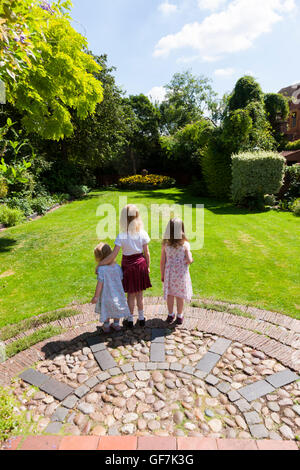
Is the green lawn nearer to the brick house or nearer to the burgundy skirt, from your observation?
the burgundy skirt

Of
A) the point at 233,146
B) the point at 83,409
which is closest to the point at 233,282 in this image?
the point at 83,409

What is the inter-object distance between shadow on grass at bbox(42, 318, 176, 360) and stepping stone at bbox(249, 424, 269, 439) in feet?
5.56

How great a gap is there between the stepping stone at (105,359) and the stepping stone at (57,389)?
478 millimetres

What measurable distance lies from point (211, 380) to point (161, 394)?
1.99ft

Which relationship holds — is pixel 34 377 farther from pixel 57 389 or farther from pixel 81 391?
pixel 81 391

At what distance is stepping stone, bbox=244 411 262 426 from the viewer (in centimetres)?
263

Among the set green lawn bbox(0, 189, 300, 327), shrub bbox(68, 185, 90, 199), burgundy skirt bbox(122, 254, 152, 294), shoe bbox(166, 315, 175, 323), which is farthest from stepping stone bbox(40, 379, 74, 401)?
shrub bbox(68, 185, 90, 199)

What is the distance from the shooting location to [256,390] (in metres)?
3.02

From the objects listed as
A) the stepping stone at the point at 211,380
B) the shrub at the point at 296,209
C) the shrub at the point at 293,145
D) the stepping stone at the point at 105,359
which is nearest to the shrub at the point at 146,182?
the shrub at the point at 293,145

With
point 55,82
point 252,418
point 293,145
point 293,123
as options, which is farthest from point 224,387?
point 293,123

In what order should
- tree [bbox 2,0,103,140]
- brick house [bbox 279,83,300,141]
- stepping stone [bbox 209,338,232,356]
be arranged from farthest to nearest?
1. brick house [bbox 279,83,300,141]
2. tree [bbox 2,0,103,140]
3. stepping stone [bbox 209,338,232,356]

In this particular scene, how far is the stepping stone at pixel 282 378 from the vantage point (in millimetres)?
3105

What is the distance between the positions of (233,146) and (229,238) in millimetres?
10039

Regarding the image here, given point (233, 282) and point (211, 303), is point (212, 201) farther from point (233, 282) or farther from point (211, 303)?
point (211, 303)
